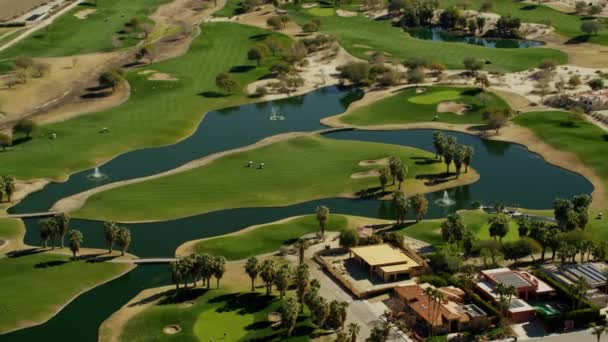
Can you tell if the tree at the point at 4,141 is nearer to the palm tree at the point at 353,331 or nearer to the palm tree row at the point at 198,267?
the palm tree row at the point at 198,267

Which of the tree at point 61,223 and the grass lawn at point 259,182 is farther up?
the tree at point 61,223

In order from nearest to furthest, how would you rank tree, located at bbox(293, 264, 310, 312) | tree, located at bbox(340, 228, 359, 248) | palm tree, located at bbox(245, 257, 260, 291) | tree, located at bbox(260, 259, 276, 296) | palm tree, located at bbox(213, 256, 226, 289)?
tree, located at bbox(293, 264, 310, 312)
tree, located at bbox(260, 259, 276, 296)
palm tree, located at bbox(245, 257, 260, 291)
palm tree, located at bbox(213, 256, 226, 289)
tree, located at bbox(340, 228, 359, 248)

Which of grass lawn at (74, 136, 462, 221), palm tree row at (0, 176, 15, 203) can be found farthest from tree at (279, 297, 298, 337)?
palm tree row at (0, 176, 15, 203)

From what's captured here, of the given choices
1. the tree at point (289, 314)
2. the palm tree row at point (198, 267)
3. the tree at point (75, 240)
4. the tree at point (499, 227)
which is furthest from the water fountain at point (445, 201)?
the tree at point (75, 240)

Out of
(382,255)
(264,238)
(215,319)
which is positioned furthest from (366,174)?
(215,319)

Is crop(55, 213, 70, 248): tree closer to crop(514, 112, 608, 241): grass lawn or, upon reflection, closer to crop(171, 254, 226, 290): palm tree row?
crop(171, 254, 226, 290): palm tree row

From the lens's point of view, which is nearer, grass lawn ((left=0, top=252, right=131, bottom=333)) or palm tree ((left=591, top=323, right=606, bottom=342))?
palm tree ((left=591, top=323, right=606, bottom=342))

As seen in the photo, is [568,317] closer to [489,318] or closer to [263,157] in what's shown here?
[489,318]
